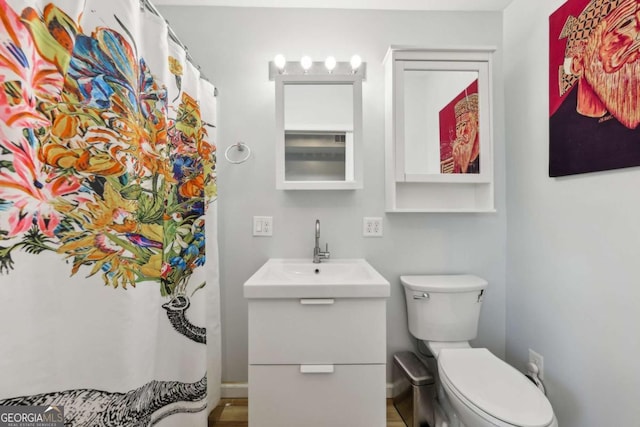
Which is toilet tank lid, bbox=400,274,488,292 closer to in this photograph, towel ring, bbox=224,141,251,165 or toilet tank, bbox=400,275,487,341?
toilet tank, bbox=400,275,487,341

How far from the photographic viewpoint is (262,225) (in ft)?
5.70

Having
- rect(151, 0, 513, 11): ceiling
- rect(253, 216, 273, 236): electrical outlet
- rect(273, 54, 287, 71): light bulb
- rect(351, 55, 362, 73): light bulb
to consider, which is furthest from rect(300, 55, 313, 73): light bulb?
rect(253, 216, 273, 236): electrical outlet

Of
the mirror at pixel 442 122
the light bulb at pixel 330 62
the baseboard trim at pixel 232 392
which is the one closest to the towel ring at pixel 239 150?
the light bulb at pixel 330 62

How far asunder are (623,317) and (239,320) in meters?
1.81

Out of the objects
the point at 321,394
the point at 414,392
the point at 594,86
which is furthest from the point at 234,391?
the point at 594,86

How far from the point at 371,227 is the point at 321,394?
93 cm

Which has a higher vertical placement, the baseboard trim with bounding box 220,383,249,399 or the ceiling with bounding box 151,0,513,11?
the ceiling with bounding box 151,0,513,11

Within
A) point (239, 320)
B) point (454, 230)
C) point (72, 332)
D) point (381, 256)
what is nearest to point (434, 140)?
point (454, 230)

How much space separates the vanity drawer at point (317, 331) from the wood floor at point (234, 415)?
25.2 inches

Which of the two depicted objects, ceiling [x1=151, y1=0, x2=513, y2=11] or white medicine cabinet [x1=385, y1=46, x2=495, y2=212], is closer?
white medicine cabinet [x1=385, y1=46, x2=495, y2=212]

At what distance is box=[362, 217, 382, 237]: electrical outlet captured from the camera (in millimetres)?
1745

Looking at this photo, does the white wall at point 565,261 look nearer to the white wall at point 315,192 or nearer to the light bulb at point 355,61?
the white wall at point 315,192

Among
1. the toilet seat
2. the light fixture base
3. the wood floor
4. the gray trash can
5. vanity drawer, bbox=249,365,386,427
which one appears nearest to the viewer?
the toilet seat

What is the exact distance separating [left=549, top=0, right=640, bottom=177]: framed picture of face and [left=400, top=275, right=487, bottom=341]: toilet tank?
719mm
